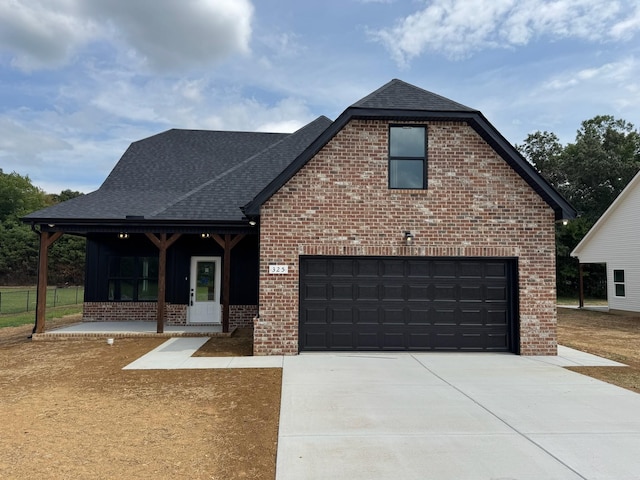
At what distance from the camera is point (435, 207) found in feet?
31.5

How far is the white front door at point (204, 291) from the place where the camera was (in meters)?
13.3

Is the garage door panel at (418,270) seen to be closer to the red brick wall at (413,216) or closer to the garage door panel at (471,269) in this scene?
the red brick wall at (413,216)

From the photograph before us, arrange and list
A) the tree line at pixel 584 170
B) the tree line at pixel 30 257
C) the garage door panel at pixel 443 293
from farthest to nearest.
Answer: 1. the tree line at pixel 30 257
2. the tree line at pixel 584 170
3. the garage door panel at pixel 443 293

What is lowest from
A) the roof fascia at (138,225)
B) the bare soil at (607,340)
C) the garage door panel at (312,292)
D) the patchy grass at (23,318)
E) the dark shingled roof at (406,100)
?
the patchy grass at (23,318)

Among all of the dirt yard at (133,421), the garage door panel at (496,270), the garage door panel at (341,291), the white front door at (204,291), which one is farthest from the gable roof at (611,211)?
the dirt yard at (133,421)

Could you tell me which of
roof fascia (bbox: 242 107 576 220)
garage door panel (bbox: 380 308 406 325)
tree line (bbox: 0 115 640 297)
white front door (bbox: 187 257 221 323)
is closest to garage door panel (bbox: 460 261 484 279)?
garage door panel (bbox: 380 308 406 325)

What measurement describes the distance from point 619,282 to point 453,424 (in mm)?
20219

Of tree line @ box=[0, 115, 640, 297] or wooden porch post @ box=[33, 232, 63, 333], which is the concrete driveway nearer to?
wooden porch post @ box=[33, 232, 63, 333]

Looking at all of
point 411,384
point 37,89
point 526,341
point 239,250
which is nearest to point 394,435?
point 411,384

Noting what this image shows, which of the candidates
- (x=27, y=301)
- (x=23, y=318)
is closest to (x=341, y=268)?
(x=23, y=318)

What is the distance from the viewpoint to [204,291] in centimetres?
1343

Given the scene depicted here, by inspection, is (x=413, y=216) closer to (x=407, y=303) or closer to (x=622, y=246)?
(x=407, y=303)

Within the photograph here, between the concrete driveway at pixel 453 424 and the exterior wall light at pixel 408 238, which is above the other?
the exterior wall light at pixel 408 238

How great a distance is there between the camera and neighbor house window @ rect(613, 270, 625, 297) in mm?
20312
